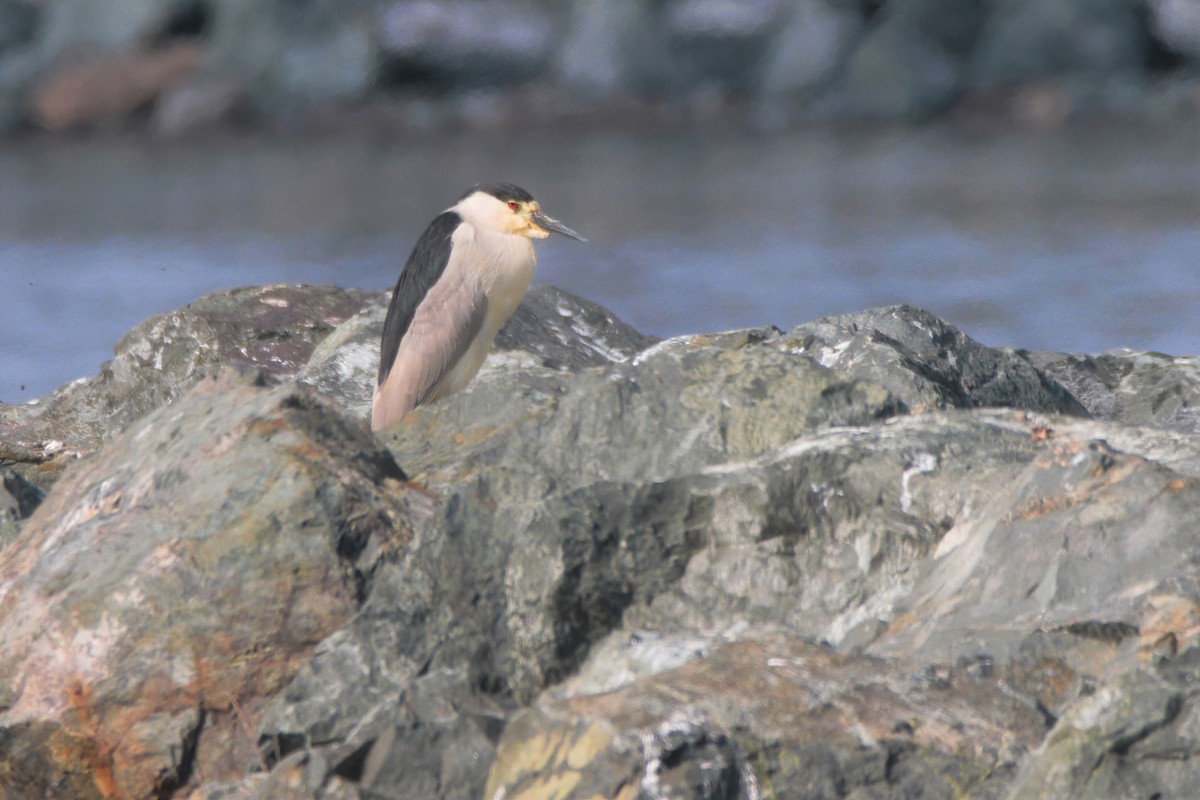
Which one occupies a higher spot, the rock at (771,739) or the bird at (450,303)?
the bird at (450,303)

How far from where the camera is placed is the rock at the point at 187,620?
313 cm

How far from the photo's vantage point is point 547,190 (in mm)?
23422

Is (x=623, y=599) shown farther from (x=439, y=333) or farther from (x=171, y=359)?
(x=171, y=359)

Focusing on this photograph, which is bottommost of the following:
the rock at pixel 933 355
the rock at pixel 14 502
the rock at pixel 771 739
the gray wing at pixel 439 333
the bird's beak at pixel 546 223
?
the rock at pixel 771 739

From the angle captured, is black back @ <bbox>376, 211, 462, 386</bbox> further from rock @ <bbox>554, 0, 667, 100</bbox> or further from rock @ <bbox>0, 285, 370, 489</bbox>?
rock @ <bbox>554, 0, 667, 100</bbox>

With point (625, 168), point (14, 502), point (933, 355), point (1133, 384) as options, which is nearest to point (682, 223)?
point (625, 168)

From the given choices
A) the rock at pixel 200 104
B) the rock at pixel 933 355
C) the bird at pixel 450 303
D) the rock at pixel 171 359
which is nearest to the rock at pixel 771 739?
the rock at pixel 933 355

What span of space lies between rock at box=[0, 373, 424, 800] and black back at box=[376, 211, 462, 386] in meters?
2.26

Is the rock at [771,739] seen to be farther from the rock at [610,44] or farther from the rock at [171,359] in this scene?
the rock at [610,44]

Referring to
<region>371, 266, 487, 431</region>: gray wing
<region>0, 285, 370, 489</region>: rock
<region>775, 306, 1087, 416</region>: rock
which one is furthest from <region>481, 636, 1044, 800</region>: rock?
<region>0, 285, 370, 489</region>: rock

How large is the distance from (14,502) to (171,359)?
6.94ft

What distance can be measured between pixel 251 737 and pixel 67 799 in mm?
410

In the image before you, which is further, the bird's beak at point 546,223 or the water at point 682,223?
the water at point 682,223

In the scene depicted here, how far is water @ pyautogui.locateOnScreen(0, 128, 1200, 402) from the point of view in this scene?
20.5 metres
